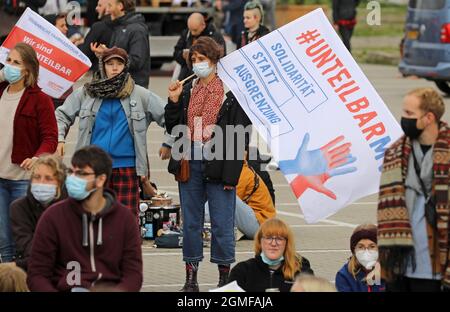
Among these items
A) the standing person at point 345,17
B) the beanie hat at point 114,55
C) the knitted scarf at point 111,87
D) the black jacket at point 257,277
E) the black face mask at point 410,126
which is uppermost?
the standing person at point 345,17

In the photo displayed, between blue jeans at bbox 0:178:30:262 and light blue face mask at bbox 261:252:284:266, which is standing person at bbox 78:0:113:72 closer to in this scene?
blue jeans at bbox 0:178:30:262

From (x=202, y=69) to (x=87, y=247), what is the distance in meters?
2.77

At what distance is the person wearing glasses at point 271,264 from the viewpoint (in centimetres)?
900

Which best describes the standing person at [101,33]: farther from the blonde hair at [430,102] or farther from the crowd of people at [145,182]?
the blonde hair at [430,102]

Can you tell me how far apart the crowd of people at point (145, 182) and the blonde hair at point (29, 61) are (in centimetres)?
1

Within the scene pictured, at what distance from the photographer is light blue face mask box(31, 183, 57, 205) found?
8750 millimetres

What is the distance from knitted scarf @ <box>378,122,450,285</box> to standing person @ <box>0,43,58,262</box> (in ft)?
9.95

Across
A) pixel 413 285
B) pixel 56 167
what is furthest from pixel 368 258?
pixel 56 167

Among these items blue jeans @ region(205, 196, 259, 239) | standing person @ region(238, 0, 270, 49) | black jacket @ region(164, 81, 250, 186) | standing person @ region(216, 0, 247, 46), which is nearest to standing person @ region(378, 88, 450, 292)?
black jacket @ region(164, 81, 250, 186)

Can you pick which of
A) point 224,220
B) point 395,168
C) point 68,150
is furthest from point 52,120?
point 68,150

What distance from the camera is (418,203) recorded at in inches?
307

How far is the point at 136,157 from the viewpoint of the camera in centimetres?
1049

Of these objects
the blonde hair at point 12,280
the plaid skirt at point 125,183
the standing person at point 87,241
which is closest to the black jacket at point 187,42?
the plaid skirt at point 125,183

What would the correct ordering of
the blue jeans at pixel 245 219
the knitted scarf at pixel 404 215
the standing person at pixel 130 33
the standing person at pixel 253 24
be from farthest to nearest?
1. the standing person at pixel 253 24
2. the standing person at pixel 130 33
3. the blue jeans at pixel 245 219
4. the knitted scarf at pixel 404 215
